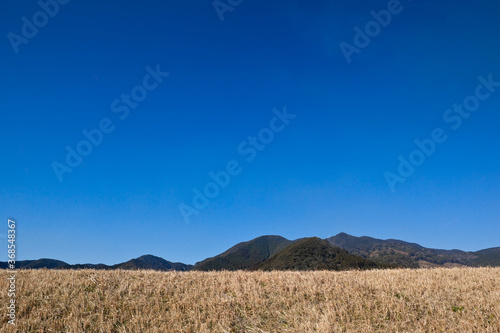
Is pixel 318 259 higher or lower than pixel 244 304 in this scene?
lower

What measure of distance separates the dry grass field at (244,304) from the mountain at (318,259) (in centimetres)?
12313

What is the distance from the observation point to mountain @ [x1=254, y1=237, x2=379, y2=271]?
5458 inches

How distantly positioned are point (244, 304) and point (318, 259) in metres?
145

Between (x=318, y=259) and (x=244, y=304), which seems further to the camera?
(x=318, y=259)

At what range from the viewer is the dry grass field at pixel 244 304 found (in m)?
11.8

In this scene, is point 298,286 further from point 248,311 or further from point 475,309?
point 475,309

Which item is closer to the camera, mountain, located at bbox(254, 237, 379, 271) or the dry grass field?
the dry grass field

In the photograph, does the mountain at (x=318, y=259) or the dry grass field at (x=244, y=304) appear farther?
the mountain at (x=318, y=259)

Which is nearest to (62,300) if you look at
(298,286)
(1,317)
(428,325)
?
(1,317)

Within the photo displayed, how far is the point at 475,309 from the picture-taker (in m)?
13.2

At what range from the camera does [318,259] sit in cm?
14925

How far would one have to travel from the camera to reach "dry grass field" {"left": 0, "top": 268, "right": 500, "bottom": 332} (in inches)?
464

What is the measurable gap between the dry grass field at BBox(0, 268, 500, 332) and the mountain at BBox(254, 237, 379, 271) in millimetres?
123128

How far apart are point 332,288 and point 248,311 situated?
4848 millimetres
